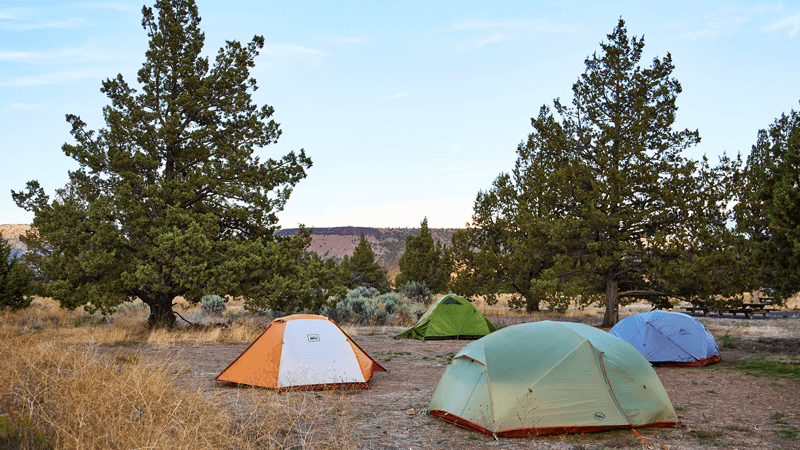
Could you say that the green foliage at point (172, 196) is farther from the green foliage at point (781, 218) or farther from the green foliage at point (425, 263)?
the green foliage at point (425, 263)

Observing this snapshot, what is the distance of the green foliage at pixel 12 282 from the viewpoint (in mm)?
19562

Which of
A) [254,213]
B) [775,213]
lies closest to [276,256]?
[254,213]

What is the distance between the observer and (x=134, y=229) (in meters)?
16.7

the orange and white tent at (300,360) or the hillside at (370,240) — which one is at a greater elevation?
the hillside at (370,240)

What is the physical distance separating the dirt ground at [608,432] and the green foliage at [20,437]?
3.16 m

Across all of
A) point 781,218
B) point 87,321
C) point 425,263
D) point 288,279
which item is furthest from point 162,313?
point 425,263

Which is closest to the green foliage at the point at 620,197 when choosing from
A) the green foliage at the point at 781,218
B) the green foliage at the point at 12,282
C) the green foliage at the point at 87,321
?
the green foliage at the point at 781,218

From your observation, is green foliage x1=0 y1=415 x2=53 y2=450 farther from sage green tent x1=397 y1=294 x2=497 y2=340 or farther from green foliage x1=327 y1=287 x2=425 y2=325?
green foliage x1=327 y1=287 x2=425 y2=325

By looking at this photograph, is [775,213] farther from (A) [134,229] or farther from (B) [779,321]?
(A) [134,229]

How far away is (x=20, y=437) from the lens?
5125 mm

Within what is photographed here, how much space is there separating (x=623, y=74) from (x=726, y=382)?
1267 centimetres

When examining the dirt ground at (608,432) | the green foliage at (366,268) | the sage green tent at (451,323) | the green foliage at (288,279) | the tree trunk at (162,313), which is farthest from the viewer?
the green foliage at (366,268)

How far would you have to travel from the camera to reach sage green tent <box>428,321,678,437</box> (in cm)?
681

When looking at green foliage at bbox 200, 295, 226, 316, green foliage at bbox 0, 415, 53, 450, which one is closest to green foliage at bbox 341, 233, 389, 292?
green foliage at bbox 200, 295, 226, 316
